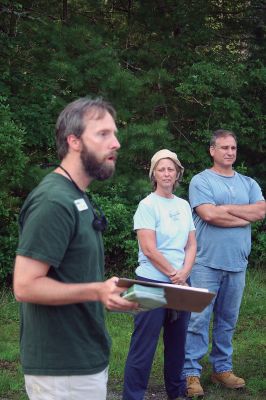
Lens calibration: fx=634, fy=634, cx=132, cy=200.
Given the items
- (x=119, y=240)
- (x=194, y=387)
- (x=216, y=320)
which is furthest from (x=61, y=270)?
(x=119, y=240)

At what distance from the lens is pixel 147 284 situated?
7.70ft

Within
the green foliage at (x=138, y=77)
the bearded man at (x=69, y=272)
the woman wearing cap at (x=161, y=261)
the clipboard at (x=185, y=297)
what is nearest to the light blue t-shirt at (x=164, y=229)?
the woman wearing cap at (x=161, y=261)

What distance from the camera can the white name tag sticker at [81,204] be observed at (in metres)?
2.41

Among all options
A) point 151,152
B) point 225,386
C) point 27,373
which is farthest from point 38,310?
point 151,152

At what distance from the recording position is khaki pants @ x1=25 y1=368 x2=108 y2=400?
8.02ft

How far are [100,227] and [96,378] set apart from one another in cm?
60

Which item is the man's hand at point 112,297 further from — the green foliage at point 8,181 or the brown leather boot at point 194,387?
the green foliage at point 8,181

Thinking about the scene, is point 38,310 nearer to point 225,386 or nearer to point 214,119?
point 225,386

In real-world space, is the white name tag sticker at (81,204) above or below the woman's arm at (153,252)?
above

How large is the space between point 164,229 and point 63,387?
2137mm

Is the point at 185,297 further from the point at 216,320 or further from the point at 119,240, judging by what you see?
the point at 119,240

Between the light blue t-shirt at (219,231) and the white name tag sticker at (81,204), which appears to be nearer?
the white name tag sticker at (81,204)

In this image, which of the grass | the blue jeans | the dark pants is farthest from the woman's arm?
the grass

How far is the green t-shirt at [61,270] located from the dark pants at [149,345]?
187 cm
